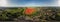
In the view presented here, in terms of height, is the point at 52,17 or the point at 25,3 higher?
the point at 25,3

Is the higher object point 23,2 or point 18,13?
point 23,2

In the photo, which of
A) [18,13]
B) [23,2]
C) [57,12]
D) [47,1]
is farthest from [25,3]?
[57,12]

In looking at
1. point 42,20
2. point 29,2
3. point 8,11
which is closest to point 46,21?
point 42,20

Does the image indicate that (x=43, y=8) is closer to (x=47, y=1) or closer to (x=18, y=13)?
(x=47, y=1)

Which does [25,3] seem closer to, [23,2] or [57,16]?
[23,2]

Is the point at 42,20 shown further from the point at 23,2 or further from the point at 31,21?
the point at 23,2

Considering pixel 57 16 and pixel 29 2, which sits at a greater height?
pixel 29 2

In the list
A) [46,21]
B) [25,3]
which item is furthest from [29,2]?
[46,21]
